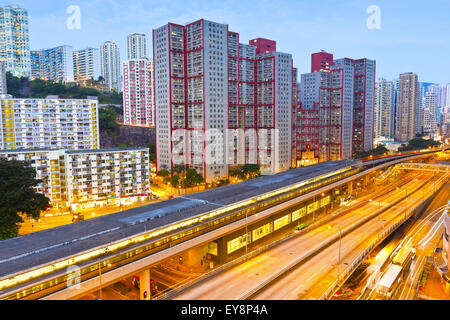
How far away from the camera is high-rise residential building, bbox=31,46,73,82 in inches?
5392

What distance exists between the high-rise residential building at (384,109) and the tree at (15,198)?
14849 centimetres

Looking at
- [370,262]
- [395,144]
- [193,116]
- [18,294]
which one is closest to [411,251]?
[370,262]

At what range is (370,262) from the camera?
107ft

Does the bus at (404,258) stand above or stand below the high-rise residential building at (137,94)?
below

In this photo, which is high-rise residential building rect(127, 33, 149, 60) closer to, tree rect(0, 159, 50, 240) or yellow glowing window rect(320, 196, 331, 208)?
yellow glowing window rect(320, 196, 331, 208)

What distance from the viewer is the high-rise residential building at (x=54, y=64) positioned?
449 ft

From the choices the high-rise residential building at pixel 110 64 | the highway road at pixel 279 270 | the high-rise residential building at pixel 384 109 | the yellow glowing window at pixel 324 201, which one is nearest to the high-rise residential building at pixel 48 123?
the yellow glowing window at pixel 324 201

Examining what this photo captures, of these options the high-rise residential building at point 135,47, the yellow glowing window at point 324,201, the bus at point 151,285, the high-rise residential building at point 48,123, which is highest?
the high-rise residential building at point 135,47

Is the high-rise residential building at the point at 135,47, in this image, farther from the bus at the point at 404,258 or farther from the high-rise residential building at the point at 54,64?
the bus at the point at 404,258

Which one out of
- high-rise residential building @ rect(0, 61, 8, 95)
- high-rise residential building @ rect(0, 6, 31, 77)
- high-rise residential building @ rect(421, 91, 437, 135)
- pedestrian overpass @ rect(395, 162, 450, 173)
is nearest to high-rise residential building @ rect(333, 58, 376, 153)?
pedestrian overpass @ rect(395, 162, 450, 173)

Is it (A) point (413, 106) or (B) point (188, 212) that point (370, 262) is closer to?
(B) point (188, 212)

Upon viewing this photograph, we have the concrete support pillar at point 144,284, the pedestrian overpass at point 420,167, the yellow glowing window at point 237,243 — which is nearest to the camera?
the concrete support pillar at point 144,284

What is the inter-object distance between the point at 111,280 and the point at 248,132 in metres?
61.8

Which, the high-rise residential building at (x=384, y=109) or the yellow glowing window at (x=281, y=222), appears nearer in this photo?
the yellow glowing window at (x=281, y=222)
